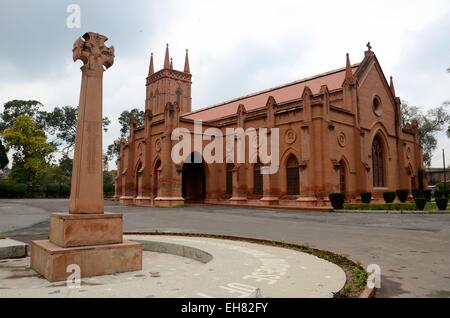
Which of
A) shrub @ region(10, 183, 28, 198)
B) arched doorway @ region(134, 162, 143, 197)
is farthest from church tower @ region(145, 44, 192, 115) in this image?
shrub @ region(10, 183, 28, 198)

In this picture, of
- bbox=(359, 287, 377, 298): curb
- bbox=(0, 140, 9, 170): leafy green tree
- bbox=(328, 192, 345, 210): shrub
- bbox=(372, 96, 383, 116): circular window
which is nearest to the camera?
bbox=(359, 287, 377, 298): curb

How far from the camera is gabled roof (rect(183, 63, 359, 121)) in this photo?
3350cm

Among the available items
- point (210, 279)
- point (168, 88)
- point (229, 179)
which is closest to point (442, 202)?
point (229, 179)

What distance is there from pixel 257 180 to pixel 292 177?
3.92 m

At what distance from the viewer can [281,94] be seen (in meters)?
37.3

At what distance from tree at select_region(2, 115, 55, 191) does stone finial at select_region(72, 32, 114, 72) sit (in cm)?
5414

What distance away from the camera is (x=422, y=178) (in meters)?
38.4

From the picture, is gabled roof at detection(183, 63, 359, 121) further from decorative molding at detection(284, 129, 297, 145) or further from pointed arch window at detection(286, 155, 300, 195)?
pointed arch window at detection(286, 155, 300, 195)

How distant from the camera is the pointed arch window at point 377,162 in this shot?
33.1 metres

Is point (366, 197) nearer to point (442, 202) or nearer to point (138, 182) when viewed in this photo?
point (442, 202)

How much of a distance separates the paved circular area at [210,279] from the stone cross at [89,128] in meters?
1.44

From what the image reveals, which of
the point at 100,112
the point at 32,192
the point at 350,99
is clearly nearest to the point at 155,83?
the point at 32,192
